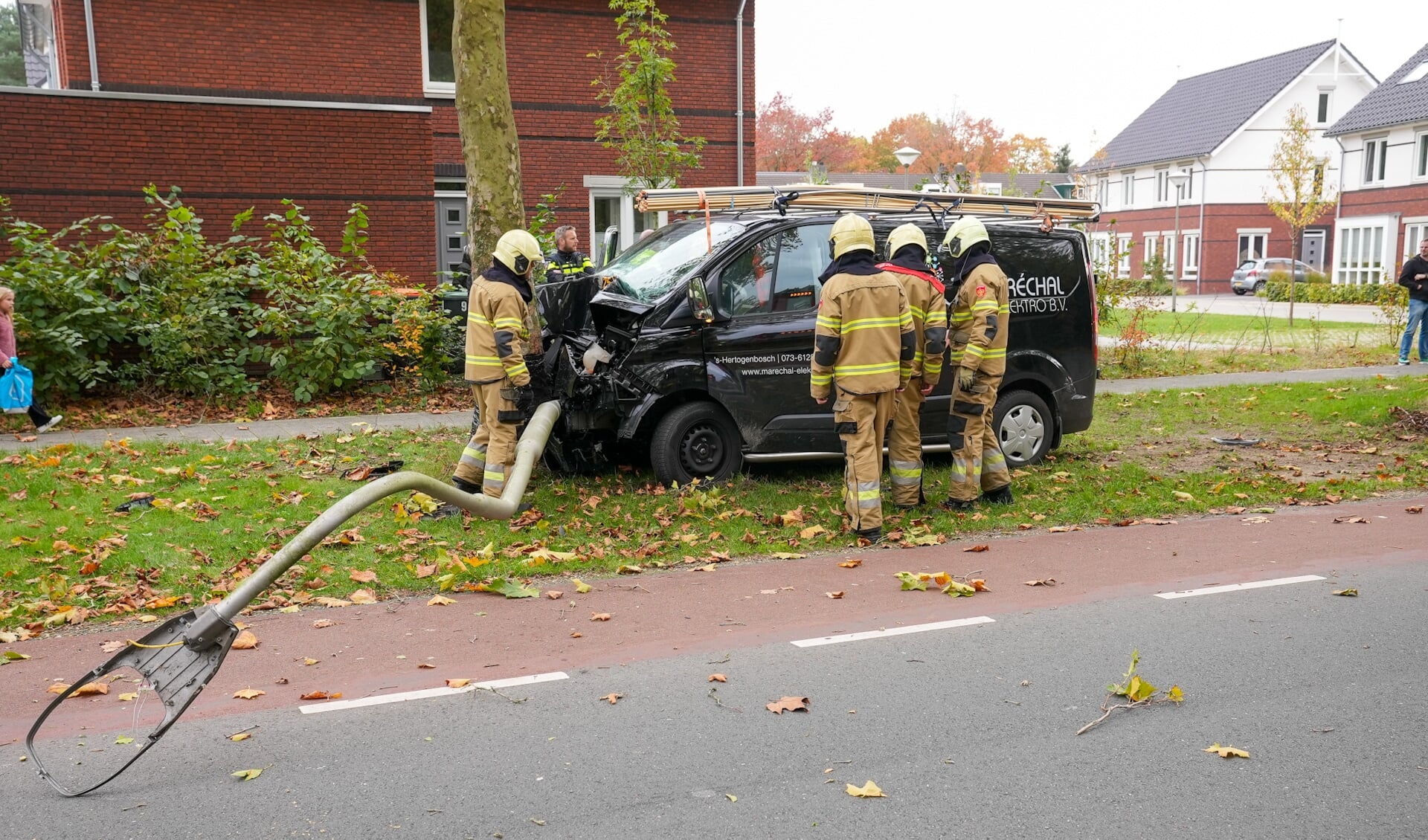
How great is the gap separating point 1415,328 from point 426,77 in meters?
15.8

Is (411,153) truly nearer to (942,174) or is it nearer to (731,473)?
(942,174)

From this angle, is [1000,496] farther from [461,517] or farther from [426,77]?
[426,77]

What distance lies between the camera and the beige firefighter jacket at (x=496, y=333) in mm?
7809

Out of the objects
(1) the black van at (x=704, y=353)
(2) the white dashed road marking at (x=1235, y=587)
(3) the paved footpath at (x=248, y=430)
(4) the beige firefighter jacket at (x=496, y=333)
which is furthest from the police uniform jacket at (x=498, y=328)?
(2) the white dashed road marking at (x=1235, y=587)

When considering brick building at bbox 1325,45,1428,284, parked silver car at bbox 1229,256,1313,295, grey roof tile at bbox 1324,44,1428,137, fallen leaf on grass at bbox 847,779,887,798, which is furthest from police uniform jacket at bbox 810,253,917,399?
parked silver car at bbox 1229,256,1313,295

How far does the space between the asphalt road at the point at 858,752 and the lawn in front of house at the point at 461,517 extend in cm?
169

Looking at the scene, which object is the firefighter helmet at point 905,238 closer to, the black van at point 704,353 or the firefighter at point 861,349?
the firefighter at point 861,349

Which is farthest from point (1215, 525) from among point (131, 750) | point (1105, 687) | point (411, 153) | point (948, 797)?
point (411, 153)

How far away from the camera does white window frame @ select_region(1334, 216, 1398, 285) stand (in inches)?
1713

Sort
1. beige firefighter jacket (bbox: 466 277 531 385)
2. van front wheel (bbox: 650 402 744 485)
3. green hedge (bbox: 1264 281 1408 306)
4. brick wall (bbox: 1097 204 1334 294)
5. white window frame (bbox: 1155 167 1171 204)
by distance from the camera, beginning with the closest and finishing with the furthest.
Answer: beige firefighter jacket (bbox: 466 277 531 385) → van front wheel (bbox: 650 402 744 485) → green hedge (bbox: 1264 281 1408 306) → brick wall (bbox: 1097 204 1334 294) → white window frame (bbox: 1155 167 1171 204)

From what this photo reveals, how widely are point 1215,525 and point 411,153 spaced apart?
1117cm

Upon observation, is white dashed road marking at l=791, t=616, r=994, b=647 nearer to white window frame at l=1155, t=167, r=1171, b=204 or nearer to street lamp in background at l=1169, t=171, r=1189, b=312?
street lamp in background at l=1169, t=171, r=1189, b=312

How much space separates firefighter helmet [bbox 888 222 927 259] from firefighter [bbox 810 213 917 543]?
480 millimetres

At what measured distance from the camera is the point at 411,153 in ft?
50.0
